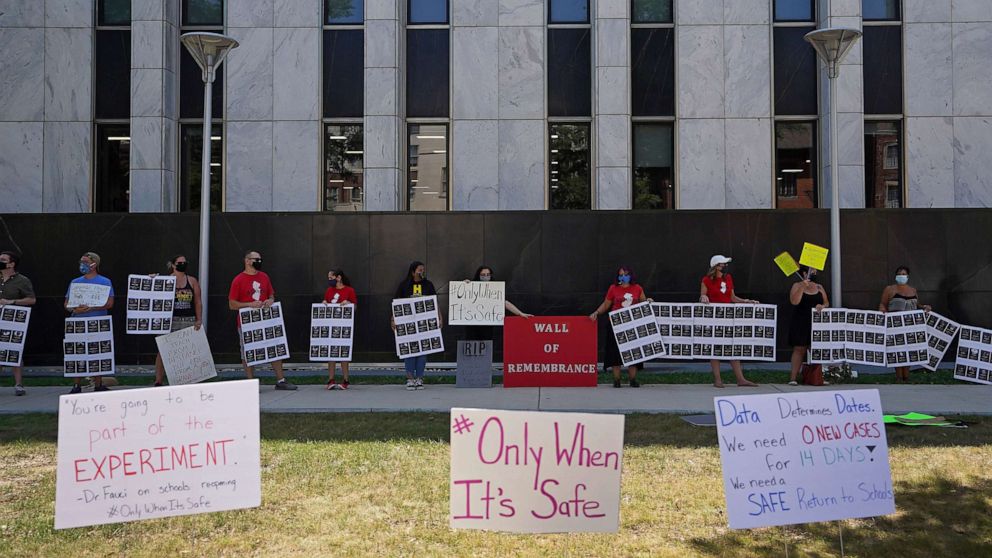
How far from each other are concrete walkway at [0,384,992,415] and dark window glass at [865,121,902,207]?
5911 millimetres

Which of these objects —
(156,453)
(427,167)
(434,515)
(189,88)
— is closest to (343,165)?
(427,167)

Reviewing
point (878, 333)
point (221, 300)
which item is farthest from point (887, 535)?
point (221, 300)

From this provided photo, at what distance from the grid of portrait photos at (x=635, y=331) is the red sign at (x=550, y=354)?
44 centimetres

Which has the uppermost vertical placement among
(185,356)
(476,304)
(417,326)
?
(476,304)

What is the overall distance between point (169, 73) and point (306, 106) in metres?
3.11

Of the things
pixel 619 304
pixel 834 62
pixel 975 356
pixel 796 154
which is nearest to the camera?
pixel 619 304

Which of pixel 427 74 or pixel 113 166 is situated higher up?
pixel 427 74

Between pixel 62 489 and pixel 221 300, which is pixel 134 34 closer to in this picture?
pixel 221 300

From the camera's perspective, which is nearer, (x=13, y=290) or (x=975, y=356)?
(x=13, y=290)

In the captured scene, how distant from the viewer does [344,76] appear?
59.8ft

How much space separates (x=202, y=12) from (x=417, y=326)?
10051 millimetres

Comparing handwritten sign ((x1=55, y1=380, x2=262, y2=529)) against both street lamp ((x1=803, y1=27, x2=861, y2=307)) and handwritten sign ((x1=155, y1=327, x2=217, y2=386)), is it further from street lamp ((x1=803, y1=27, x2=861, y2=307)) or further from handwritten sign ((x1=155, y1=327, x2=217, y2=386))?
street lamp ((x1=803, y1=27, x2=861, y2=307))

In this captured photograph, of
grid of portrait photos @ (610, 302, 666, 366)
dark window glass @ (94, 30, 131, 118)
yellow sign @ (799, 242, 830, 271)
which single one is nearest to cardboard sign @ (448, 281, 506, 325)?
grid of portrait photos @ (610, 302, 666, 366)

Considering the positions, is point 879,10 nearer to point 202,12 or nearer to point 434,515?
point 202,12
